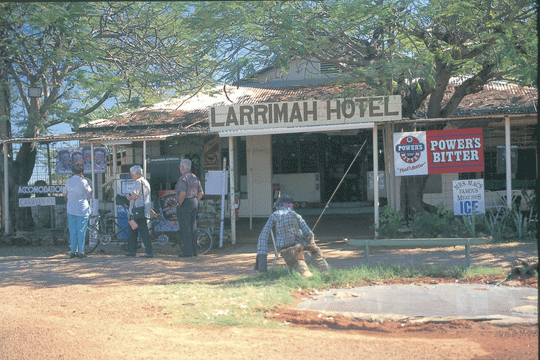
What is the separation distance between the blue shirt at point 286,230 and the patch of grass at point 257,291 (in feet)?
1.52

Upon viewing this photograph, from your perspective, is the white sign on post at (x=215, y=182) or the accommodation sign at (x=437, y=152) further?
the white sign on post at (x=215, y=182)

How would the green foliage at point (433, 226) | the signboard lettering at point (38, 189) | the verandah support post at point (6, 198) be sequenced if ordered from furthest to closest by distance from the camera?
the verandah support post at point (6, 198) → the signboard lettering at point (38, 189) → the green foliage at point (433, 226)

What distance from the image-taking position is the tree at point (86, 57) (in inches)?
466

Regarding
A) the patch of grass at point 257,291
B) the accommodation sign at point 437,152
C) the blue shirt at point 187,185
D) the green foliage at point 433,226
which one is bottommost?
the patch of grass at point 257,291

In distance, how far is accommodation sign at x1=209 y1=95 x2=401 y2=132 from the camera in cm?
1088

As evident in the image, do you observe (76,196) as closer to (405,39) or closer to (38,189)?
(38,189)

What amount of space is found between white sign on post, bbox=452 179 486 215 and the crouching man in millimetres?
4358

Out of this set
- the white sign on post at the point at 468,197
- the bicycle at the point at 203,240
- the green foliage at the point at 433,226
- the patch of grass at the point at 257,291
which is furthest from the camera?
the bicycle at the point at 203,240

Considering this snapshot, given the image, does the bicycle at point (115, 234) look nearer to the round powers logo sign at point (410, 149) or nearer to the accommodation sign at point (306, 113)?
the accommodation sign at point (306, 113)

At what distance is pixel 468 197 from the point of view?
11.1 meters

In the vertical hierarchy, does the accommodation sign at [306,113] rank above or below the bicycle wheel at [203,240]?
above

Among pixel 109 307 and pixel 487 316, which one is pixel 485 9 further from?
pixel 109 307

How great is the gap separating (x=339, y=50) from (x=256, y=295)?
765 centimetres

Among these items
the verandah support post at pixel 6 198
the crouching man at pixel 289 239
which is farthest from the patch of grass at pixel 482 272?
the verandah support post at pixel 6 198
